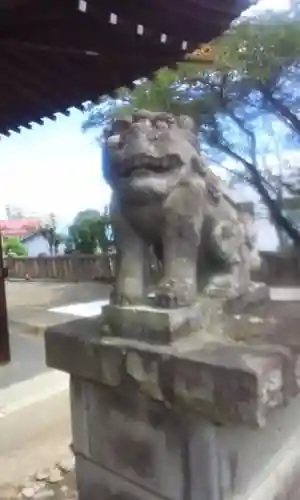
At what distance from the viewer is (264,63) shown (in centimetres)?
628

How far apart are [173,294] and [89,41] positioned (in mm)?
1280

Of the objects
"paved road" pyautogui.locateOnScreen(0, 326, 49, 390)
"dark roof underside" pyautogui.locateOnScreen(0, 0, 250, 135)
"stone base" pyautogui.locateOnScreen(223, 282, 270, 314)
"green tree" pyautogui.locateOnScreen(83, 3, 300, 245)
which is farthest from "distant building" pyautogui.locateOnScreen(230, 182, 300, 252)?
"stone base" pyautogui.locateOnScreen(223, 282, 270, 314)

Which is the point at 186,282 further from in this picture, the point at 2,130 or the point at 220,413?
the point at 2,130

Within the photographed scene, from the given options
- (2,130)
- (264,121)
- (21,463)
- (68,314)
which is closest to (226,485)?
(21,463)

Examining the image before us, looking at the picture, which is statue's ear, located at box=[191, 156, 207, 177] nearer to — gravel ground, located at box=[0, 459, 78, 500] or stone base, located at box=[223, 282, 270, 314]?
stone base, located at box=[223, 282, 270, 314]

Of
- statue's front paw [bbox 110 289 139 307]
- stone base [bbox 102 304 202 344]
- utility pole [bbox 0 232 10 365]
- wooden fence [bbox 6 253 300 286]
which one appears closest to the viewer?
stone base [bbox 102 304 202 344]

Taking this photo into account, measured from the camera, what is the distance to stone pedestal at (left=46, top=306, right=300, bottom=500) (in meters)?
0.94

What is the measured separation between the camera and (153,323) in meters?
1.12

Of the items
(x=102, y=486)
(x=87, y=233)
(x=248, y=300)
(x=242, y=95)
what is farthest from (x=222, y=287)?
(x=87, y=233)

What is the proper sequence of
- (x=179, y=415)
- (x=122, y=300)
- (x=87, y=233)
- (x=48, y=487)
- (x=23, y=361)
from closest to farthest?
(x=179, y=415) < (x=122, y=300) < (x=48, y=487) < (x=23, y=361) < (x=87, y=233)

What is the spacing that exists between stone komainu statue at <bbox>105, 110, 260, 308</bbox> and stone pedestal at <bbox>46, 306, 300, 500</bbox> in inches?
6.3

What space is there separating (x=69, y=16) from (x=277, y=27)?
17.5ft

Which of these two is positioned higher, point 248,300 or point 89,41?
point 89,41

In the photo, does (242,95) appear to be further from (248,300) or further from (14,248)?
(14,248)
